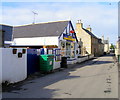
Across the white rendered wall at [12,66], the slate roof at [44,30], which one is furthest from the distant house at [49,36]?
the white rendered wall at [12,66]

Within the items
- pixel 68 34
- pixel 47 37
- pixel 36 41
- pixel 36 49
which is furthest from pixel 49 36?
pixel 36 49

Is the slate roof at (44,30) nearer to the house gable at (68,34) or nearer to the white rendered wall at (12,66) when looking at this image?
the house gable at (68,34)

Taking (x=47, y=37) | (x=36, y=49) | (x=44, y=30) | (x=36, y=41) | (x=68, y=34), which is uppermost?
(x=44, y=30)

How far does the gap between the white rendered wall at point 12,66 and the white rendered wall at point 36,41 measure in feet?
32.9

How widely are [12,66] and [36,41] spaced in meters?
12.7

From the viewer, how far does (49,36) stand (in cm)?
1989

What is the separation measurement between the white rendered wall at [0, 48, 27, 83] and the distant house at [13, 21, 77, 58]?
9.34m

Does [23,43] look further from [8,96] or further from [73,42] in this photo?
[8,96]

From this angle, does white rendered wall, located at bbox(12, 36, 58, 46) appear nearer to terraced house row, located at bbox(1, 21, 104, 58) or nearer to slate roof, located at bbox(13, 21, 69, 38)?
terraced house row, located at bbox(1, 21, 104, 58)

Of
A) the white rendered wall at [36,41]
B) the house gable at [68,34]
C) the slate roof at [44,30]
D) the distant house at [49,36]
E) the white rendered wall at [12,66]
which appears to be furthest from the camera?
the slate roof at [44,30]

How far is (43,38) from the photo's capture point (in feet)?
66.9

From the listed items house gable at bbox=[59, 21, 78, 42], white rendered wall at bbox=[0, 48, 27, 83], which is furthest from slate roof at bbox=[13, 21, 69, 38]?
white rendered wall at bbox=[0, 48, 27, 83]

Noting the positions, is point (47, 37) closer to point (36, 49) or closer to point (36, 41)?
Result: point (36, 41)

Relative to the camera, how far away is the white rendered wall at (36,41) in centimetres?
1945
